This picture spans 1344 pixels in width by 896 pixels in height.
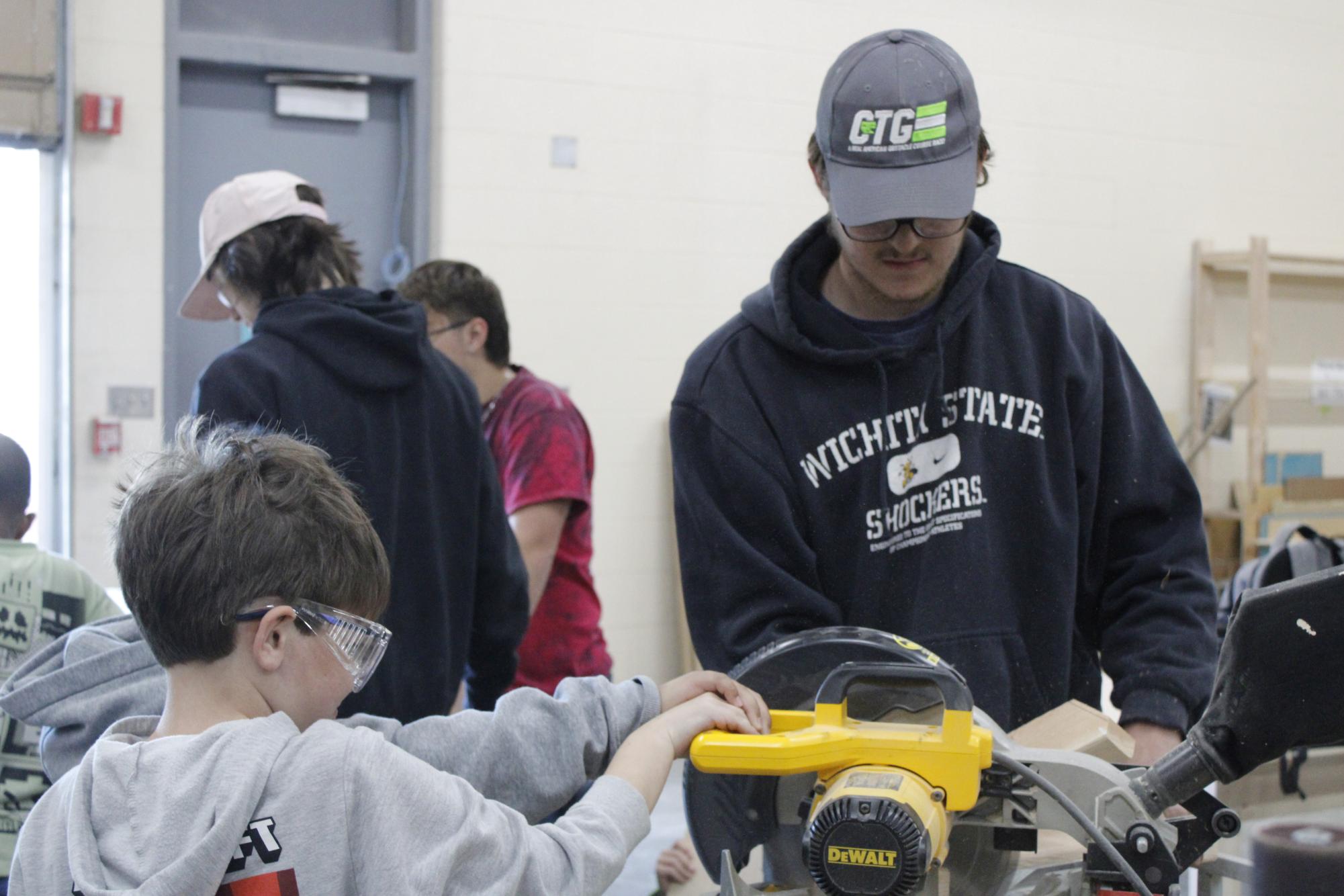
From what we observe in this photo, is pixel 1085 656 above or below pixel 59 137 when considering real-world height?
below

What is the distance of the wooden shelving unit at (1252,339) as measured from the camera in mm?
5336

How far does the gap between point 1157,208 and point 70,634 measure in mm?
4958

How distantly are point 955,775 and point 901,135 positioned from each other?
2.17 ft

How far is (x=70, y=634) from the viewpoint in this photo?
1.37 metres

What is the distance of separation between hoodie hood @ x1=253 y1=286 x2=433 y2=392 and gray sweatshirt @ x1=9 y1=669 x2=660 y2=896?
85cm

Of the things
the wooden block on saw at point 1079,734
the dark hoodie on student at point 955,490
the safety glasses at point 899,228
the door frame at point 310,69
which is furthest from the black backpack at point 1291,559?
the door frame at point 310,69

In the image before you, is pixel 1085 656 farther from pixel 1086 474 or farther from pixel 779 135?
pixel 779 135

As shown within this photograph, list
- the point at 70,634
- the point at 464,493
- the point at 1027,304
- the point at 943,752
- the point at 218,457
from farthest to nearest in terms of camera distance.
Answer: the point at 464,493, the point at 1027,304, the point at 70,634, the point at 218,457, the point at 943,752

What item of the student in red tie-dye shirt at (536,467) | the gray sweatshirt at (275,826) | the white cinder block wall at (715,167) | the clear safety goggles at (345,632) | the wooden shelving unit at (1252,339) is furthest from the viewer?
the wooden shelving unit at (1252,339)

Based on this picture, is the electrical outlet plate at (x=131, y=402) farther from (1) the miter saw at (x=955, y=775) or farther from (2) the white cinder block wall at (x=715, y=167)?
(1) the miter saw at (x=955, y=775)

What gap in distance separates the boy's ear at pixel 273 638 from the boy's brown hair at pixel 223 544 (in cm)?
2

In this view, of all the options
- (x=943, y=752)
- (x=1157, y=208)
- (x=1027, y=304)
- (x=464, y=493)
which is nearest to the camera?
(x=943, y=752)

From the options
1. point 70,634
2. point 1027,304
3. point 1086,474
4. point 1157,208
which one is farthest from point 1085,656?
point 1157,208

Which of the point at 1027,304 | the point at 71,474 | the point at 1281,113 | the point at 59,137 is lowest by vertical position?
the point at 71,474
